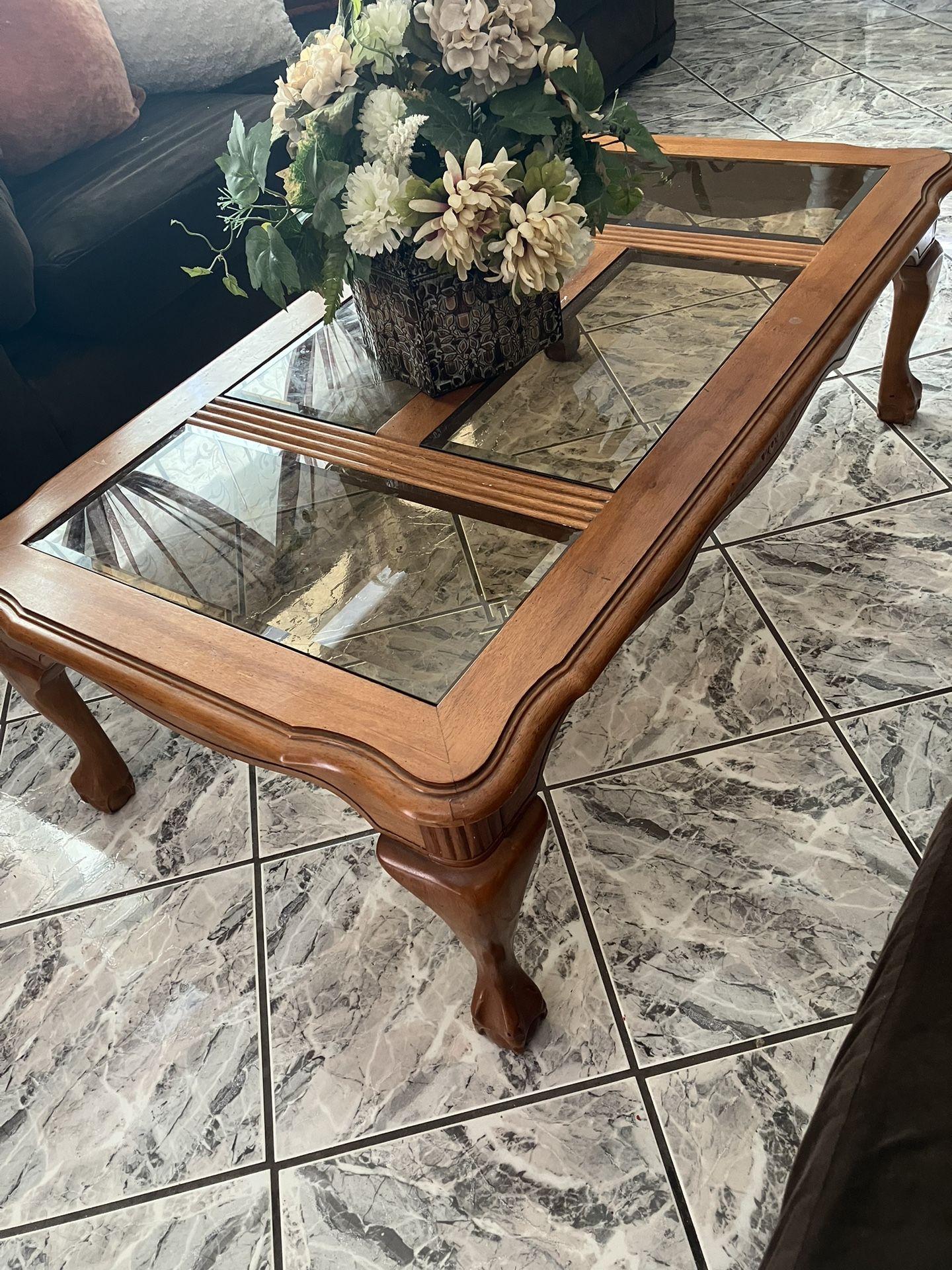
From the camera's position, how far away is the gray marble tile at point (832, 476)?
4.93 feet

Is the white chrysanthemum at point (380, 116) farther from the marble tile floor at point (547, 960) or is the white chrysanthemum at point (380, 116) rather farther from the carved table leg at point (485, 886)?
the carved table leg at point (485, 886)

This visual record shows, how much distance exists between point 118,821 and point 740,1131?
84 centimetres

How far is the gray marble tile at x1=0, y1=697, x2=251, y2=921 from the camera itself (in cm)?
123

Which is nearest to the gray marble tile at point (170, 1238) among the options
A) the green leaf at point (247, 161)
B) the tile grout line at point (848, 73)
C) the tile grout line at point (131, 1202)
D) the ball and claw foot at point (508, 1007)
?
the tile grout line at point (131, 1202)

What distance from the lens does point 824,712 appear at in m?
1.23

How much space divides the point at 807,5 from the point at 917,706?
3.10 meters

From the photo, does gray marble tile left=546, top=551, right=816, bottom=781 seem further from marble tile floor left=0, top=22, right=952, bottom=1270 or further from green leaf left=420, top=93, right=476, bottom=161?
green leaf left=420, top=93, right=476, bottom=161

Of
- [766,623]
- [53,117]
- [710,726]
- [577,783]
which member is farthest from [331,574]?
[53,117]

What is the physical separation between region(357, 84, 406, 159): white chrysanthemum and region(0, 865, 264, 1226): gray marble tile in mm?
825

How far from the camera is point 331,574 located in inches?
36.9

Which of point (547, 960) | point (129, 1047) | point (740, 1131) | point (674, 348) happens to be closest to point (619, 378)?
point (674, 348)

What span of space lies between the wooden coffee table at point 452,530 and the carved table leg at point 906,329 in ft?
0.42

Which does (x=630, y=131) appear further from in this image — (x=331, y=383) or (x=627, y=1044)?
(x=627, y=1044)

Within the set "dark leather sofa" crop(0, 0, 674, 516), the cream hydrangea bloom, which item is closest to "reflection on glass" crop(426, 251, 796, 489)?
the cream hydrangea bloom
